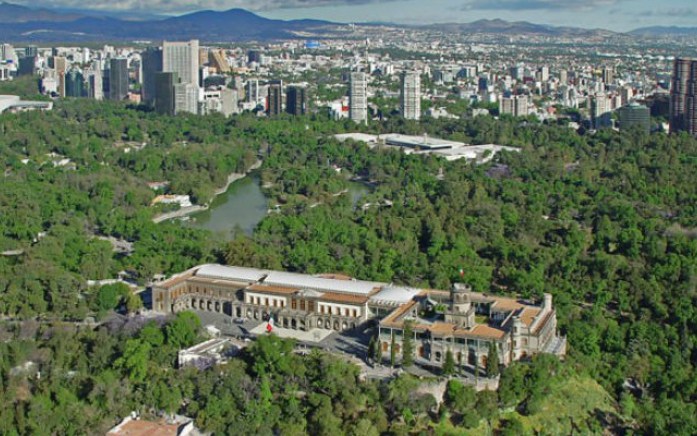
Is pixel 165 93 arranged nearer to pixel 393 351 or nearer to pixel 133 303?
pixel 133 303

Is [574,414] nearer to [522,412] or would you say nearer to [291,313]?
[522,412]

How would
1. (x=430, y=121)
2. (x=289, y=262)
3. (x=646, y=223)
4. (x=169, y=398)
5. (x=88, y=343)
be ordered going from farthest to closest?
1. (x=430, y=121)
2. (x=646, y=223)
3. (x=289, y=262)
4. (x=88, y=343)
5. (x=169, y=398)

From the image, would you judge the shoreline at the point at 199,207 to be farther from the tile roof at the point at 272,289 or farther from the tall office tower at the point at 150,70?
→ the tall office tower at the point at 150,70

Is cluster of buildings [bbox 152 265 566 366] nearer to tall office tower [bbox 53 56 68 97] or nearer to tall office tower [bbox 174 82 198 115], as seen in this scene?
tall office tower [bbox 174 82 198 115]

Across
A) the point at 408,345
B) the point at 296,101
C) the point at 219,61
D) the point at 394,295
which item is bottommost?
the point at 408,345

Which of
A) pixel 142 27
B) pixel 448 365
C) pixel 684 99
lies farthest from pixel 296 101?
pixel 142 27

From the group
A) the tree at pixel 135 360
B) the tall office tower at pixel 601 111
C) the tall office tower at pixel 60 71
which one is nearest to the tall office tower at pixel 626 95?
the tall office tower at pixel 601 111

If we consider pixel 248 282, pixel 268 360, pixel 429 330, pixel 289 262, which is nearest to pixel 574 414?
pixel 429 330
